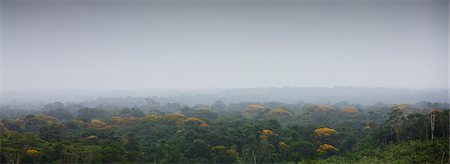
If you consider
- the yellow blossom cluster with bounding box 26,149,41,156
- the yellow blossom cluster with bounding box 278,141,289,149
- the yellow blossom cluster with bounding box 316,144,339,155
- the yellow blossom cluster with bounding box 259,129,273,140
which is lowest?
the yellow blossom cluster with bounding box 316,144,339,155

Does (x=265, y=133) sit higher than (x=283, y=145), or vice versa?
(x=265, y=133)

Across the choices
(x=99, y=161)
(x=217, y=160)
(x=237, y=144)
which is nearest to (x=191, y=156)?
(x=217, y=160)

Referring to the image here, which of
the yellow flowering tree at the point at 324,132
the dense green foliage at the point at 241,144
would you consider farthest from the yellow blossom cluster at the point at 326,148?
the yellow flowering tree at the point at 324,132

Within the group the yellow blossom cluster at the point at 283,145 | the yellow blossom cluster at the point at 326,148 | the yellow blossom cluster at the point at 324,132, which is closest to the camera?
the yellow blossom cluster at the point at 283,145

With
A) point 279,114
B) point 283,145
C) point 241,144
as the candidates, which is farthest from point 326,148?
point 279,114

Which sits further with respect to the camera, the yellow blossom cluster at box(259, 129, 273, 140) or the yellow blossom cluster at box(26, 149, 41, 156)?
the yellow blossom cluster at box(259, 129, 273, 140)

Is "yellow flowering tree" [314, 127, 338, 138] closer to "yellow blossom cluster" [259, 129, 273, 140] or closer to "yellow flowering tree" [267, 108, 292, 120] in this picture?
"yellow blossom cluster" [259, 129, 273, 140]

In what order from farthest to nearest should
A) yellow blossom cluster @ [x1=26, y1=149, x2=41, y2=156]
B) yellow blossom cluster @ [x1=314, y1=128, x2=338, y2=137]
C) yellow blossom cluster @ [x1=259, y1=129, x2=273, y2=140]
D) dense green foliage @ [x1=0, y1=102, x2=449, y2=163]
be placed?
yellow blossom cluster @ [x1=314, y1=128, x2=338, y2=137]
yellow blossom cluster @ [x1=259, y1=129, x2=273, y2=140]
dense green foliage @ [x1=0, y1=102, x2=449, y2=163]
yellow blossom cluster @ [x1=26, y1=149, x2=41, y2=156]

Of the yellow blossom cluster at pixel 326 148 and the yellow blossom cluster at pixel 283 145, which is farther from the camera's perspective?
the yellow blossom cluster at pixel 326 148

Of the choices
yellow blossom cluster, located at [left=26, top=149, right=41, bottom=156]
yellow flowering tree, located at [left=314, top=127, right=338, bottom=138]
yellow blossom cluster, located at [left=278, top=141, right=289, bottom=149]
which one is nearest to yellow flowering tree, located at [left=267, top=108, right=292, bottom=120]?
yellow flowering tree, located at [left=314, top=127, right=338, bottom=138]

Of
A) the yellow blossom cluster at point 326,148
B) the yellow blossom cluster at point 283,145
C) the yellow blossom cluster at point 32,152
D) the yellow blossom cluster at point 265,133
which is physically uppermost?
the yellow blossom cluster at point 265,133

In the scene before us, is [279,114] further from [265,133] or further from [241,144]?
[241,144]

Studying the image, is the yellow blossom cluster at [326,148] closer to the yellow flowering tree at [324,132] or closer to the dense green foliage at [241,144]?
the dense green foliage at [241,144]
